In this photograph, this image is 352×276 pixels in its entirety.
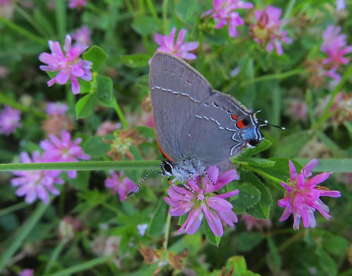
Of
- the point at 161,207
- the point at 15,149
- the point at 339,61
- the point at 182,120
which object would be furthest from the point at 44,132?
the point at 339,61

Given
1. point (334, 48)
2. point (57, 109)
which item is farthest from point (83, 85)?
point (334, 48)

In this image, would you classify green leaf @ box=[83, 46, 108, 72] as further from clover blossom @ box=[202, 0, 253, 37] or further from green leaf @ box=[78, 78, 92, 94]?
clover blossom @ box=[202, 0, 253, 37]

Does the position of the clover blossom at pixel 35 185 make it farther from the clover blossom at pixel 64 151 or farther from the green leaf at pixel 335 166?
the green leaf at pixel 335 166

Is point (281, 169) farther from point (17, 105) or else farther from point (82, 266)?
point (17, 105)

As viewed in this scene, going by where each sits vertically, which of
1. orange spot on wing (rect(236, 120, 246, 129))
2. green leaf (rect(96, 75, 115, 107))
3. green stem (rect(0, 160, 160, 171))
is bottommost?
green stem (rect(0, 160, 160, 171))

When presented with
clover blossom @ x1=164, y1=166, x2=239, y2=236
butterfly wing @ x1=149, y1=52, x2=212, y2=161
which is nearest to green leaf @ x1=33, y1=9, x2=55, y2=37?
butterfly wing @ x1=149, y1=52, x2=212, y2=161

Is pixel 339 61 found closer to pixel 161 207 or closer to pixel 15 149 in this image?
pixel 161 207
